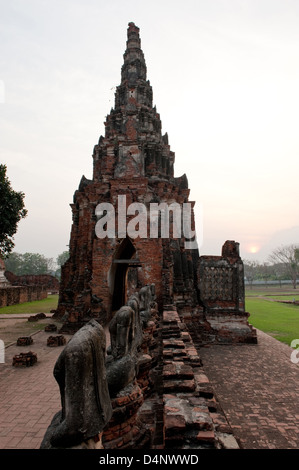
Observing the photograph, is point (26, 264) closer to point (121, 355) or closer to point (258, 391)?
point (258, 391)

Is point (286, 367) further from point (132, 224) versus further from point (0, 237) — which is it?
point (0, 237)

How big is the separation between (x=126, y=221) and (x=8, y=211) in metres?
7.11

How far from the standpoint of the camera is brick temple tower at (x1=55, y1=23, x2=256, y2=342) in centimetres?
1203

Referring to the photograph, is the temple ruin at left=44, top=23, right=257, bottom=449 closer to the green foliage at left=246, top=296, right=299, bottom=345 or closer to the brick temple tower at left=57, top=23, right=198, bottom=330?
the brick temple tower at left=57, top=23, right=198, bottom=330

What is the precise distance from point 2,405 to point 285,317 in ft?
56.5

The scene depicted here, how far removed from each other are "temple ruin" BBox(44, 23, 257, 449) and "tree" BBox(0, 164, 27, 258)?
299cm

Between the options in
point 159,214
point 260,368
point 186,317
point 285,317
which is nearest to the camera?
point 260,368

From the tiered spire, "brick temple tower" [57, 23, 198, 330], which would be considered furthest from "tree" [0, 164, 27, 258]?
the tiered spire

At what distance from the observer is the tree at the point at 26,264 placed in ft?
207

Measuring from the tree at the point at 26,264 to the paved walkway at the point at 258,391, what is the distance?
5925cm

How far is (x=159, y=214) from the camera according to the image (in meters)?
12.8

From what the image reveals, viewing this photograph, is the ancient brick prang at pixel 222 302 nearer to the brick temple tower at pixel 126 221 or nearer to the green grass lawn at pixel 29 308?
the brick temple tower at pixel 126 221

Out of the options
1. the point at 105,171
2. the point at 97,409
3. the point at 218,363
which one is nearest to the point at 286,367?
the point at 218,363

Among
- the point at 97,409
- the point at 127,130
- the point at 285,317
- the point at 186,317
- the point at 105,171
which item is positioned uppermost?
the point at 127,130
